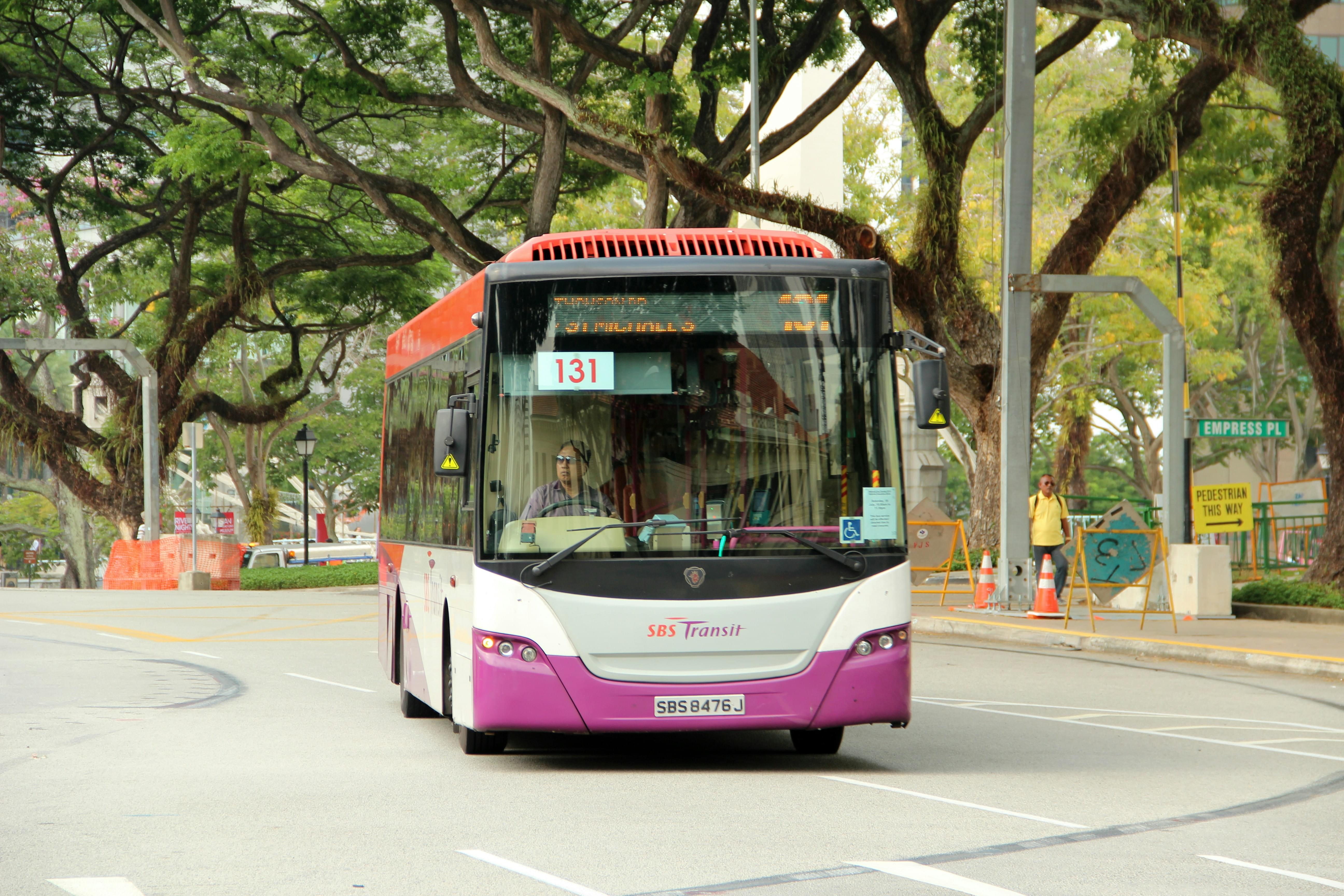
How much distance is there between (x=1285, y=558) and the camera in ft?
Result: 86.7

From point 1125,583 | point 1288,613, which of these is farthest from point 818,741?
point 1288,613

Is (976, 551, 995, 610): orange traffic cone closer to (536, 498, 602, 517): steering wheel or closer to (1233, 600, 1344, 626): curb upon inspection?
(1233, 600, 1344, 626): curb

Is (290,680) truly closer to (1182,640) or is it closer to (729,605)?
(729,605)

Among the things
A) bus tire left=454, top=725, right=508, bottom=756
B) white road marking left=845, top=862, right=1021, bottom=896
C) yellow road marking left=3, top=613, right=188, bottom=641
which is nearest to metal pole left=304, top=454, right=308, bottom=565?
yellow road marking left=3, top=613, right=188, bottom=641

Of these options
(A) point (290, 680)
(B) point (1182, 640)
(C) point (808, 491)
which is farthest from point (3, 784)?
(B) point (1182, 640)

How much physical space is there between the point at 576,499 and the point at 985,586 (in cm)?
1401

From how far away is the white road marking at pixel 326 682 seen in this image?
14320 mm

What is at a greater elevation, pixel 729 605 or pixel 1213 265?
pixel 1213 265

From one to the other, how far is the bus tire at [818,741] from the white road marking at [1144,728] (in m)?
2.42

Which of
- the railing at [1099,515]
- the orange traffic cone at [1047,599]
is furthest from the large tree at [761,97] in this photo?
the orange traffic cone at [1047,599]

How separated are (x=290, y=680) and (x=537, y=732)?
4.29 meters

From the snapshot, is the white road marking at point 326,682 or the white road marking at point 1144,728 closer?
the white road marking at point 1144,728

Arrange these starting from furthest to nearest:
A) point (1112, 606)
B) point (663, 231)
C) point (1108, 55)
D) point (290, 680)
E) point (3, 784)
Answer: point (1108, 55) → point (1112, 606) → point (290, 680) → point (663, 231) → point (3, 784)

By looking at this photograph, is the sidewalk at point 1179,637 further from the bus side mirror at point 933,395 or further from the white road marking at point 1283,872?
the white road marking at point 1283,872
